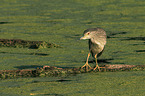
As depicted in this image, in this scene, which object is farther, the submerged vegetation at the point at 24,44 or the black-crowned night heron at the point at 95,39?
the submerged vegetation at the point at 24,44

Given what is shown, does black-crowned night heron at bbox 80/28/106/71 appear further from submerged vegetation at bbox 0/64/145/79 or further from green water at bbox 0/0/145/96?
green water at bbox 0/0/145/96

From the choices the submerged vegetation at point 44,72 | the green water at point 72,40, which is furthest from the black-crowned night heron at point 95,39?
the green water at point 72,40

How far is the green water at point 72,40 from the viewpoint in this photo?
472 cm

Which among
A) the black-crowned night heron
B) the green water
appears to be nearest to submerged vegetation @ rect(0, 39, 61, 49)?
the green water

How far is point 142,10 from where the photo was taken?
11.1 meters

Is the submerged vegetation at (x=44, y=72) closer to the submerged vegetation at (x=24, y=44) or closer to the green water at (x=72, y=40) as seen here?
the green water at (x=72, y=40)

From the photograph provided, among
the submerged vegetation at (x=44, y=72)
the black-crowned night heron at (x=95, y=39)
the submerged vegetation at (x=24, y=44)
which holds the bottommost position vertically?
the submerged vegetation at (x=44, y=72)

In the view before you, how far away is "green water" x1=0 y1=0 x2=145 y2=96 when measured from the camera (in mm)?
4719

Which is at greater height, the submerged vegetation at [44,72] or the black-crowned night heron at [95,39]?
the black-crowned night heron at [95,39]

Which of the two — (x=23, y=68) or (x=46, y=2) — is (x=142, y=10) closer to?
(x=46, y=2)

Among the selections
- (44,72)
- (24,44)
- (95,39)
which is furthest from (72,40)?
(44,72)

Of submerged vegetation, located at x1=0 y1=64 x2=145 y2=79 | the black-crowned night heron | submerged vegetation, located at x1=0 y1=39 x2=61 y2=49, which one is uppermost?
the black-crowned night heron

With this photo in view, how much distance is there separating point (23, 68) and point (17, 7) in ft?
22.5

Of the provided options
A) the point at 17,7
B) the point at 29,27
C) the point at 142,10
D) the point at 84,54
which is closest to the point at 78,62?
the point at 84,54
